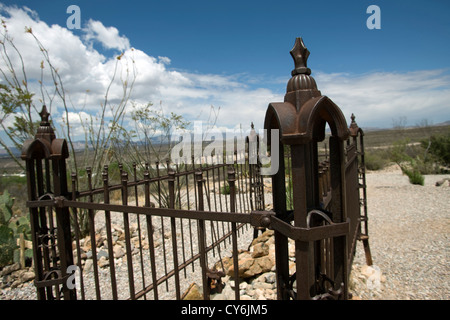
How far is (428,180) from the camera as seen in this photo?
10375 millimetres

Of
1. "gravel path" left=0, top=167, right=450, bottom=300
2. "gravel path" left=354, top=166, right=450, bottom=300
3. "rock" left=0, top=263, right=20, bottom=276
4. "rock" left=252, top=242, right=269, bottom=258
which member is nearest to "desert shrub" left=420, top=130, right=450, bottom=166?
"gravel path" left=354, top=166, right=450, bottom=300

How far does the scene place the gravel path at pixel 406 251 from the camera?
11.0 ft

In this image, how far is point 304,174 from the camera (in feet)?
3.34

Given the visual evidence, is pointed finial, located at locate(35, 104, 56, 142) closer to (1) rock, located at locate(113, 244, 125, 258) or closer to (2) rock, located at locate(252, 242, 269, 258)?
(2) rock, located at locate(252, 242, 269, 258)

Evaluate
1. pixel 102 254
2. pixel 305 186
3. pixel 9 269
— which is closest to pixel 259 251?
pixel 305 186

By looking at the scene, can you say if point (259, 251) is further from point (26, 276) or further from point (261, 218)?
Answer: point (26, 276)

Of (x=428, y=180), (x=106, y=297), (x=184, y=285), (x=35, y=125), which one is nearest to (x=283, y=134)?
(x=184, y=285)

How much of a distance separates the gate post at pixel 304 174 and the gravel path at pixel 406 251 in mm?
2383

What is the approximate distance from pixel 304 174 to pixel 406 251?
4.48 meters

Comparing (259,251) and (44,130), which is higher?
(44,130)
